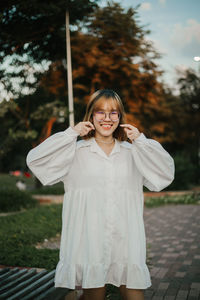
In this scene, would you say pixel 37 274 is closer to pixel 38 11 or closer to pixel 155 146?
pixel 155 146

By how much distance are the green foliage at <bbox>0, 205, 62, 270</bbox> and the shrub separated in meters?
1.50

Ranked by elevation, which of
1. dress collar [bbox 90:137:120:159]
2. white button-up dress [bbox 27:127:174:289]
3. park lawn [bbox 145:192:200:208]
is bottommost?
park lawn [bbox 145:192:200:208]

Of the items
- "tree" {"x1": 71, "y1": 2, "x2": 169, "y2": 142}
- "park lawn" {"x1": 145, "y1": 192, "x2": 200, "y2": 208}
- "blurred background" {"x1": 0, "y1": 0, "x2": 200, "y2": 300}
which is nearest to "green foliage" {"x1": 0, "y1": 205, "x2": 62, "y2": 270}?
"blurred background" {"x1": 0, "y1": 0, "x2": 200, "y2": 300}

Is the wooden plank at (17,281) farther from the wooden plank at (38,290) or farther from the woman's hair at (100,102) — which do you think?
the woman's hair at (100,102)

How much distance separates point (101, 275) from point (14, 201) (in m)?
9.04

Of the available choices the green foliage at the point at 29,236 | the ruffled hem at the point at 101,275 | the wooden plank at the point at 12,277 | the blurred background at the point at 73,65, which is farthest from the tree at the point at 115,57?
the ruffled hem at the point at 101,275

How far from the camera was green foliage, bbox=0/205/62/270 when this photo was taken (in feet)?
14.5

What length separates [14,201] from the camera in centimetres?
1080

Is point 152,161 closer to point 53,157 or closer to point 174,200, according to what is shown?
point 53,157

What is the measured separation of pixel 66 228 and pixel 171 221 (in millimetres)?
6535

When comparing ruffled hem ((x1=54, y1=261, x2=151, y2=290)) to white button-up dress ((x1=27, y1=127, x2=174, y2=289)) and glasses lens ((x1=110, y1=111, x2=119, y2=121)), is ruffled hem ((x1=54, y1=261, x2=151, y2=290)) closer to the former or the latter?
white button-up dress ((x1=27, y1=127, x2=174, y2=289))

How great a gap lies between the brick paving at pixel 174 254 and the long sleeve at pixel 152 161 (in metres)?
1.82

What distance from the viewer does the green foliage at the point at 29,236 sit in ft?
14.5

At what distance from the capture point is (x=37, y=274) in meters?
3.39
